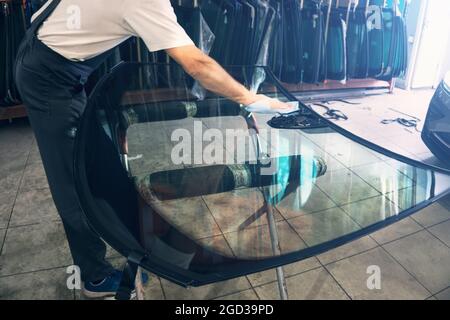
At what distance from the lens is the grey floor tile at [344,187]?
0.99 meters

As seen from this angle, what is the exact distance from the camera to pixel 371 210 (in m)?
0.88

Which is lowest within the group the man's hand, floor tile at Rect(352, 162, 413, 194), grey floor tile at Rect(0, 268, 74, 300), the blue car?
grey floor tile at Rect(0, 268, 74, 300)

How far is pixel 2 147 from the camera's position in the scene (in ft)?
8.09

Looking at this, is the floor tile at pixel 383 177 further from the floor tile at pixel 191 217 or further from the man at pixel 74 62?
the floor tile at pixel 191 217

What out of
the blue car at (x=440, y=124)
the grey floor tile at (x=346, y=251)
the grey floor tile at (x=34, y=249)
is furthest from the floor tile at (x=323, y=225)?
the blue car at (x=440, y=124)

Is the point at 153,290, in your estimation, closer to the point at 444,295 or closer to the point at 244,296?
the point at 244,296

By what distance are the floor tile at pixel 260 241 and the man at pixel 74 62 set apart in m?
0.39

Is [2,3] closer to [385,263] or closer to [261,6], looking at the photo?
[261,6]

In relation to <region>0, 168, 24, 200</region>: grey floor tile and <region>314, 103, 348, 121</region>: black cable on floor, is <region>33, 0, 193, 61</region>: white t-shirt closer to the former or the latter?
<region>0, 168, 24, 200</region>: grey floor tile

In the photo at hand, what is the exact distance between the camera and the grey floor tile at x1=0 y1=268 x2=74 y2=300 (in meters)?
1.26

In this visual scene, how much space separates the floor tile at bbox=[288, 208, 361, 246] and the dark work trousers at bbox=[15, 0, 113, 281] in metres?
0.64

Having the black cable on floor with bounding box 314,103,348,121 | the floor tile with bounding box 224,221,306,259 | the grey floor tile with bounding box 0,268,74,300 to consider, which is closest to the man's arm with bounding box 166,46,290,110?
the floor tile with bounding box 224,221,306,259
